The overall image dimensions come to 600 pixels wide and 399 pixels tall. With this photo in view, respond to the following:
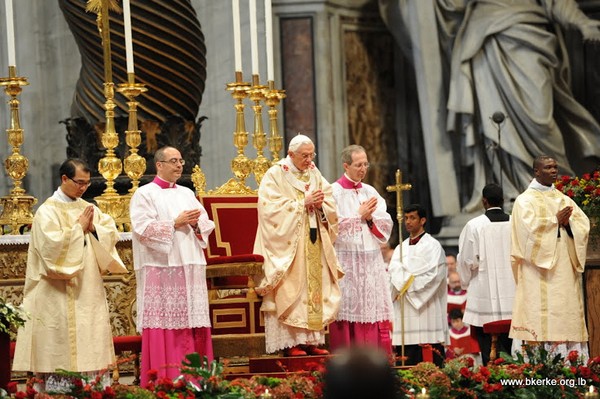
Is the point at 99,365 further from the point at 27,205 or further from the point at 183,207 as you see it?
the point at 27,205

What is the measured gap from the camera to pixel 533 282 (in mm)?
9617

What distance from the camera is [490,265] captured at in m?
10.7

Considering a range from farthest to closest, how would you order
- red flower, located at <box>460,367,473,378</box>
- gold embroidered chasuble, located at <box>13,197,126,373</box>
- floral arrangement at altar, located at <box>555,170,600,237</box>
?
1. floral arrangement at altar, located at <box>555,170,600,237</box>
2. gold embroidered chasuble, located at <box>13,197,126,373</box>
3. red flower, located at <box>460,367,473,378</box>

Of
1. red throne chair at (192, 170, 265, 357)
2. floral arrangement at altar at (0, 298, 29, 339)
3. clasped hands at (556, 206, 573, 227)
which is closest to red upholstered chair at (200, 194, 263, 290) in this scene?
red throne chair at (192, 170, 265, 357)

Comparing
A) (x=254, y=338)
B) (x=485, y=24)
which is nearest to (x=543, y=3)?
(x=485, y=24)

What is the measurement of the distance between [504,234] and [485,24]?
3.41 metres

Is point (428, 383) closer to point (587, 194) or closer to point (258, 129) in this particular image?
point (258, 129)

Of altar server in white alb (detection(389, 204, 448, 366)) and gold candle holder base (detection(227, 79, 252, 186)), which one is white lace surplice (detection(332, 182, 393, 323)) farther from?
altar server in white alb (detection(389, 204, 448, 366))

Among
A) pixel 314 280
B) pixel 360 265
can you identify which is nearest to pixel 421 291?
pixel 360 265

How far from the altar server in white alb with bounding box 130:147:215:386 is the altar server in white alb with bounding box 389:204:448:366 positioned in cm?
264

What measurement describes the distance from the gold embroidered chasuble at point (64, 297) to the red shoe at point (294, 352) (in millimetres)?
1132

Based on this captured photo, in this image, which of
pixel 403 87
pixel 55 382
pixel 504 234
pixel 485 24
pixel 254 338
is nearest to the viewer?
pixel 55 382

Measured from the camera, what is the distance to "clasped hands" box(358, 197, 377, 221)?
920 cm

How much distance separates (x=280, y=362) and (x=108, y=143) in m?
1.97
